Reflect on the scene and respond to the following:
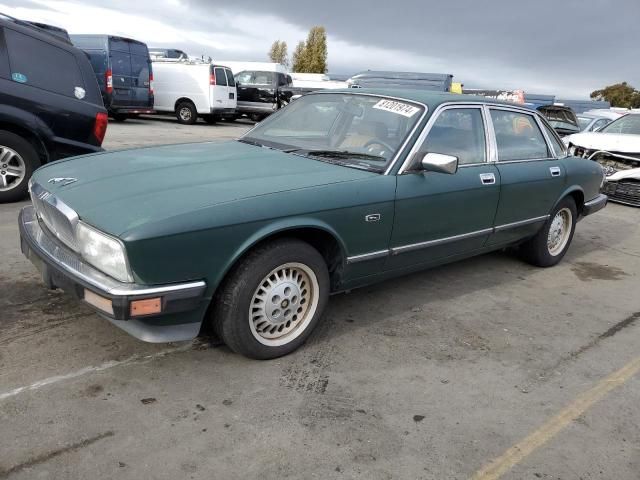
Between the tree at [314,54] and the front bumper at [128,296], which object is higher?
the tree at [314,54]

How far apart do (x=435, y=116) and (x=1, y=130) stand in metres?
4.28

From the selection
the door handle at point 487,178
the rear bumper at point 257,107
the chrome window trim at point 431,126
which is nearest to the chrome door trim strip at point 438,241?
the door handle at point 487,178

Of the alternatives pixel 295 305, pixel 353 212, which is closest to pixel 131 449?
pixel 295 305

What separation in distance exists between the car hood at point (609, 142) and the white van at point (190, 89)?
11095 mm

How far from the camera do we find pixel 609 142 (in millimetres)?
9406

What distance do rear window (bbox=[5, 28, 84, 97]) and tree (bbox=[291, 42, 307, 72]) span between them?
155 feet

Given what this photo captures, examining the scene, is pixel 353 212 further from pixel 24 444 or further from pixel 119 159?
pixel 24 444

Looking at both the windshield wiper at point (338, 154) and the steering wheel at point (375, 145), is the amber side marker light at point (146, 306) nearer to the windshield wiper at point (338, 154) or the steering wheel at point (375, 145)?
the windshield wiper at point (338, 154)

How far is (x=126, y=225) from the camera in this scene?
251 cm

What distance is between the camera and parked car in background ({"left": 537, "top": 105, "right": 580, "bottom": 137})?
42.0ft

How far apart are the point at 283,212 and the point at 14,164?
Result: 4.03 meters

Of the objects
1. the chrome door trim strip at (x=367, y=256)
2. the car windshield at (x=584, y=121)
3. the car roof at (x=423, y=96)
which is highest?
the car roof at (x=423, y=96)

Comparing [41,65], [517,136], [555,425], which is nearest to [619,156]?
[517,136]

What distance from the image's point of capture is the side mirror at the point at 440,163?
339 centimetres
